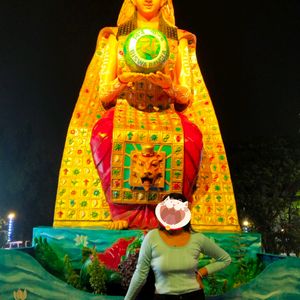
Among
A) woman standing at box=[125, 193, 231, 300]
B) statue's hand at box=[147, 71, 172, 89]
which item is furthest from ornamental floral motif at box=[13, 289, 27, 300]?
statue's hand at box=[147, 71, 172, 89]

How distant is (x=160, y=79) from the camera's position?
223 inches

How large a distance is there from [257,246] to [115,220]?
178 cm

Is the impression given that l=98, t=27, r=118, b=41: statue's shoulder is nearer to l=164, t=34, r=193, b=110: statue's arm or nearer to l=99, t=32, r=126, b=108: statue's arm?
l=99, t=32, r=126, b=108: statue's arm

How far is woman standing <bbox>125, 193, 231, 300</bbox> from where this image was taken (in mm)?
2256

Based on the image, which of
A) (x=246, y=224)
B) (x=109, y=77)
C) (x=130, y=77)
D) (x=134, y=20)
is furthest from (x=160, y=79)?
(x=246, y=224)

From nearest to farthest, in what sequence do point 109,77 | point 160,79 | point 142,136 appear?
point 142,136, point 160,79, point 109,77

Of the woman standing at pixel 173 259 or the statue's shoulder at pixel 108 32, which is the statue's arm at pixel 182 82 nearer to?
the statue's shoulder at pixel 108 32

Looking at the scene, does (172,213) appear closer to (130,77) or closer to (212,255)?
(212,255)

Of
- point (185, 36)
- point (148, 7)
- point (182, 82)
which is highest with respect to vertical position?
point (148, 7)

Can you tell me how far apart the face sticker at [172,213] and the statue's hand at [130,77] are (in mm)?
3476

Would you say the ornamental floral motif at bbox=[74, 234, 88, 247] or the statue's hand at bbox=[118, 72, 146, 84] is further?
the statue's hand at bbox=[118, 72, 146, 84]

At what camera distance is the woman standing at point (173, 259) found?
7.40 feet

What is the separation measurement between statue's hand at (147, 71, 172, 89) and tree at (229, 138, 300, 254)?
Result: 7.65 metres

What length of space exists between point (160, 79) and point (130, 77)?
1.36ft
